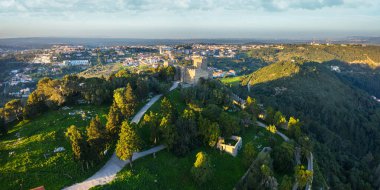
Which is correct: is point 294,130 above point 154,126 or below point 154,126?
below

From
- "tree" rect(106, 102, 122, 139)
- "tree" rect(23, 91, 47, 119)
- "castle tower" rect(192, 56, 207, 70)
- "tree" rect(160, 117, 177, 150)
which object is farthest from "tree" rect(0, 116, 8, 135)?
"castle tower" rect(192, 56, 207, 70)

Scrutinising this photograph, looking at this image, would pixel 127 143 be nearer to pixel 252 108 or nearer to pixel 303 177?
pixel 303 177

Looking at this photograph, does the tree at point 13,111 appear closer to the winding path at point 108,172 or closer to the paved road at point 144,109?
the paved road at point 144,109

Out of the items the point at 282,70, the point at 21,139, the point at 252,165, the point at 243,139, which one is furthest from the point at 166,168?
the point at 282,70

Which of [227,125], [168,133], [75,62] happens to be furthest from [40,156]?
[75,62]

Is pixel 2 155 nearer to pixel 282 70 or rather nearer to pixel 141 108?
pixel 141 108

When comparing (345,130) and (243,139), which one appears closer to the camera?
(243,139)
